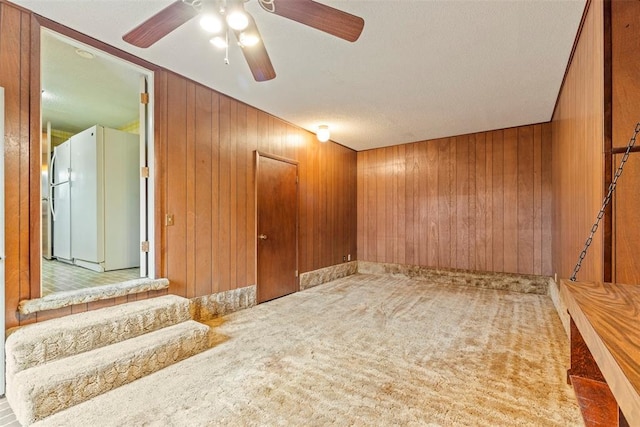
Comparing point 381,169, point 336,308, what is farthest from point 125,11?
point 381,169

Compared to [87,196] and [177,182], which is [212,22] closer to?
[177,182]

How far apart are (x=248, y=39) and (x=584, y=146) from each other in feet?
8.39

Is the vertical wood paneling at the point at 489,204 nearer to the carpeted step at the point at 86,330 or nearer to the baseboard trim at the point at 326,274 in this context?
the baseboard trim at the point at 326,274

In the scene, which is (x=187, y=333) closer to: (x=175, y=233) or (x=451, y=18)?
(x=175, y=233)

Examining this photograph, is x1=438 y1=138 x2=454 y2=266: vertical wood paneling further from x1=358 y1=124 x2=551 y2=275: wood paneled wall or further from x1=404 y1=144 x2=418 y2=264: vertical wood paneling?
x1=404 y1=144 x2=418 y2=264: vertical wood paneling

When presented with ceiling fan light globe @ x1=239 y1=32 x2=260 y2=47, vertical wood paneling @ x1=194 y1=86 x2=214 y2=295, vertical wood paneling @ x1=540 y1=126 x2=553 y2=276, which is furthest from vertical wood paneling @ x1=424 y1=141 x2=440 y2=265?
ceiling fan light globe @ x1=239 y1=32 x2=260 y2=47

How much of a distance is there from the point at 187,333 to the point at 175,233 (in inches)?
41.8

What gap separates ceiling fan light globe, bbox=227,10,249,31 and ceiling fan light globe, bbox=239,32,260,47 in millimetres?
115

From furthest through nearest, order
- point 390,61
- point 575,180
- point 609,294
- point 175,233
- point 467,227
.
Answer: point 467,227 < point 175,233 < point 390,61 < point 575,180 < point 609,294

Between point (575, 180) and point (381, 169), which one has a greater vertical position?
point (381, 169)

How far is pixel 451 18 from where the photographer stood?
2168mm

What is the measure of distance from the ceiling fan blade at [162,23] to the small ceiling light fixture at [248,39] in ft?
0.85

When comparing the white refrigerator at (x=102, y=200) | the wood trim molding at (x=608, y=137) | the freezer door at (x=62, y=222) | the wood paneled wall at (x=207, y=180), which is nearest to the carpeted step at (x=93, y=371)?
the wood paneled wall at (x=207, y=180)

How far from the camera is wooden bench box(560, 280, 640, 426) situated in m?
0.55
